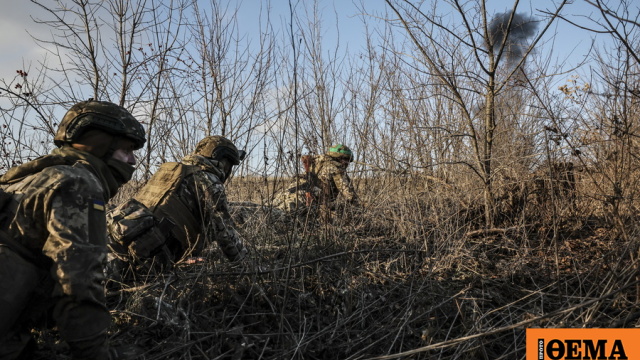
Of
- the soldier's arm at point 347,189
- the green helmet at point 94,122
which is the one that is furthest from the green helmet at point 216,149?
the green helmet at point 94,122

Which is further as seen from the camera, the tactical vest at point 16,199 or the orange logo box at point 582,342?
the orange logo box at point 582,342

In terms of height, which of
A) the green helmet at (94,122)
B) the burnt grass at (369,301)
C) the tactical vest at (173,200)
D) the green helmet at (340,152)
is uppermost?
the green helmet at (340,152)

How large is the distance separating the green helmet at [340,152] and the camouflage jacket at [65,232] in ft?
11.5

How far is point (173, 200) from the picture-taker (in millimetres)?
→ 3557

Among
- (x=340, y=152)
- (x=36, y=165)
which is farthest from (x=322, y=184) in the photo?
(x=36, y=165)

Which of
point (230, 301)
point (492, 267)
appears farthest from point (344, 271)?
point (492, 267)

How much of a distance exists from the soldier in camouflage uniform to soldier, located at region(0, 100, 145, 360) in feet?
3.86

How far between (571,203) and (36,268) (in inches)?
149

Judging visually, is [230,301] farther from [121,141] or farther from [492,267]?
[492,267]

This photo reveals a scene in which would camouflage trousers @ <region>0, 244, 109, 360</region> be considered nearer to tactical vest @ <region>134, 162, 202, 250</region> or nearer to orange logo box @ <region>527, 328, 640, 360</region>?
tactical vest @ <region>134, 162, 202, 250</region>

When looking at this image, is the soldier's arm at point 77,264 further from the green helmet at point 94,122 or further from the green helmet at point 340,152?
the green helmet at point 340,152

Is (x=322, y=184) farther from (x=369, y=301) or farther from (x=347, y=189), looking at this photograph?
(x=369, y=301)

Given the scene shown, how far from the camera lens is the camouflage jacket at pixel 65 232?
5.30 feet

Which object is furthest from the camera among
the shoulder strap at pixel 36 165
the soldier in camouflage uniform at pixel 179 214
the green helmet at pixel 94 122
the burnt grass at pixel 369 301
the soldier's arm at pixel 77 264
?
the soldier in camouflage uniform at pixel 179 214
